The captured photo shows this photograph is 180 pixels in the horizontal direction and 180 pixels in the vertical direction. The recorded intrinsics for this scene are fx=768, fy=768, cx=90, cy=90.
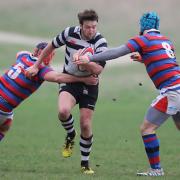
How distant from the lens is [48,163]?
12.2 m

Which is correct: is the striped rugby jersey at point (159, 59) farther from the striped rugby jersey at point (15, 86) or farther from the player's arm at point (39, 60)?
the striped rugby jersey at point (15, 86)

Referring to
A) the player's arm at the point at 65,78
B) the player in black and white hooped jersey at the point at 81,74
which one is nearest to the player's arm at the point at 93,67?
the player in black and white hooped jersey at the point at 81,74

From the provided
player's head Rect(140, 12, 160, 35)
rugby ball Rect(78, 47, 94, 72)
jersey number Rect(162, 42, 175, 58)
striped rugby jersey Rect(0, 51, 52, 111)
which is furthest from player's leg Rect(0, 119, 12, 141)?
jersey number Rect(162, 42, 175, 58)

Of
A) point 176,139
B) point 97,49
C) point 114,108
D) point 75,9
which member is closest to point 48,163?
point 97,49

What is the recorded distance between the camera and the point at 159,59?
10.5 meters

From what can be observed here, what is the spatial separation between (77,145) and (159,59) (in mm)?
5362

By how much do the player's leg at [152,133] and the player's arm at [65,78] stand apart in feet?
3.39

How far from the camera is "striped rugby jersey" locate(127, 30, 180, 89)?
1050 centimetres

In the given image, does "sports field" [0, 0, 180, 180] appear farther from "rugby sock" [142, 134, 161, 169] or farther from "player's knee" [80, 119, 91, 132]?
"player's knee" [80, 119, 91, 132]

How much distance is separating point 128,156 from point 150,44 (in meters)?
3.64

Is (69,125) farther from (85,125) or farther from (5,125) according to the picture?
(5,125)

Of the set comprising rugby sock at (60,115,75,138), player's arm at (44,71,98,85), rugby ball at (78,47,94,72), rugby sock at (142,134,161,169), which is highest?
rugby ball at (78,47,94,72)

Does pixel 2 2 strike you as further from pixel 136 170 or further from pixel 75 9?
pixel 136 170

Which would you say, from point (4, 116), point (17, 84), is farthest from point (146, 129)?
point (4, 116)
